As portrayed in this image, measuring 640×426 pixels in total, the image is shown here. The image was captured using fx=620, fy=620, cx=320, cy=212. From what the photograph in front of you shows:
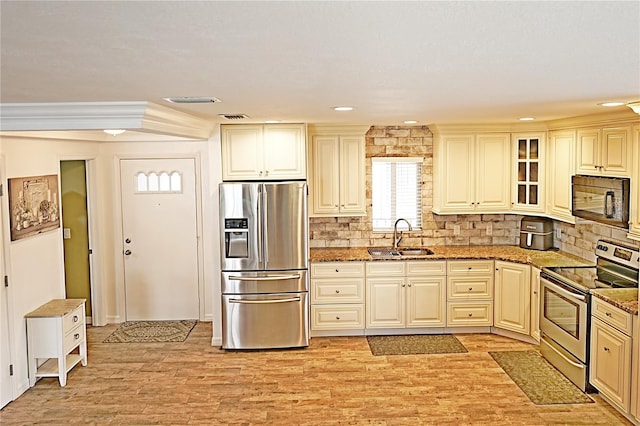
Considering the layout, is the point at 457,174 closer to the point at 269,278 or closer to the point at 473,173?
the point at 473,173

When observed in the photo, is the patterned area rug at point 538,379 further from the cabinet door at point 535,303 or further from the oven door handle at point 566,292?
the oven door handle at point 566,292

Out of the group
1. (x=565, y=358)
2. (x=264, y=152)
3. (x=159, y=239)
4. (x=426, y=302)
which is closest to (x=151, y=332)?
(x=159, y=239)

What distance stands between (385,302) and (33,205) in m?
3.44

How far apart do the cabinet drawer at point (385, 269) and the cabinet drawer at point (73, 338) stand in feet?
9.11

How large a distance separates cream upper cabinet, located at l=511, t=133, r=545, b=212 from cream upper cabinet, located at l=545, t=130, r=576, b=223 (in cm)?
10

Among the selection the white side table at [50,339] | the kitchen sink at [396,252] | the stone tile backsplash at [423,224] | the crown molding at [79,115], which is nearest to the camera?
the crown molding at [79,115]

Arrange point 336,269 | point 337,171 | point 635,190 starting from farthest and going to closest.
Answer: point 337,171
point 336,269
point 635,190

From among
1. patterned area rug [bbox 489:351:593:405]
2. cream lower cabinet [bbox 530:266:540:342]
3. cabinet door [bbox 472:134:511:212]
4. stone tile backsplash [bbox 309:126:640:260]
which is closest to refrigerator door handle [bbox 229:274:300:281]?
stone tile backsplash [bbox 309:126:640:260]

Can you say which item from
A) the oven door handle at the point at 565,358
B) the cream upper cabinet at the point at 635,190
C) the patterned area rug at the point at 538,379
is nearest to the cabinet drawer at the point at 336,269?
the patterned area rug at the point at 538,379

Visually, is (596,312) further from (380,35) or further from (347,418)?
(380,35)

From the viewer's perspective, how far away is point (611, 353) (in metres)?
4.41

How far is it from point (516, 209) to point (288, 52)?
5.03 metres

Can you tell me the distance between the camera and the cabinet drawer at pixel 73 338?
17.1 feet

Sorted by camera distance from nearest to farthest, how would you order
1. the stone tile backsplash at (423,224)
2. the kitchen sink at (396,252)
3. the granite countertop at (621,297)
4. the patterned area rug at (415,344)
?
the granite countertop at (621,297) < the patterned area rug at (415,344) < the kitchen sink at (396,252) < the stone tile backsplash at (423,224)
